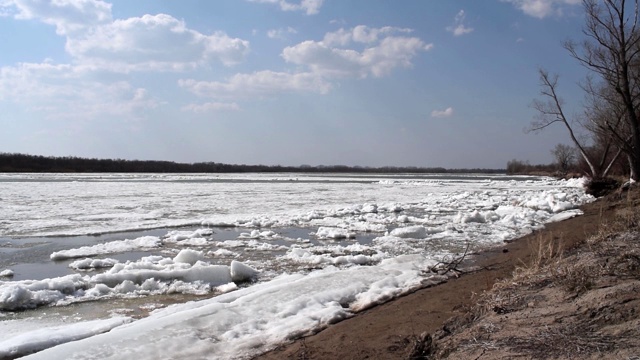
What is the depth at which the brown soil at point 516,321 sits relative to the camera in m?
3.38

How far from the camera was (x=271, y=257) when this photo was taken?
9.84 m

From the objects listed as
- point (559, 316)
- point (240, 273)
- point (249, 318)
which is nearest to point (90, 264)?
point (240, 273)

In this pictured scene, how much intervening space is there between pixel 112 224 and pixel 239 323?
1130 cm

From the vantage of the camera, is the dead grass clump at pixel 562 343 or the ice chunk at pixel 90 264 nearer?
the dead grass clump at pixel 562 343

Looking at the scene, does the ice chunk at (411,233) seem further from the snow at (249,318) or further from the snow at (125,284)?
the snow at (125,284)

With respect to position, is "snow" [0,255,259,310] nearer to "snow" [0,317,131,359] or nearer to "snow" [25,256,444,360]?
"snow" [25,256,444,360]

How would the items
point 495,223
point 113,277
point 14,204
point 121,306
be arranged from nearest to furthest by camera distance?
point 121,306, point 113,277, point 495,223, point 14,204

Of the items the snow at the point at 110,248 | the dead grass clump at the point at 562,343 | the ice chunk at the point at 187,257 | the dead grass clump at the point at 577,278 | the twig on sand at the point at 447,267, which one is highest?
the dead grass clump at the point at 577,278

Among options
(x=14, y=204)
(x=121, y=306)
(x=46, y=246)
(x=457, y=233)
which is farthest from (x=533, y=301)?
(x=14, y=204)

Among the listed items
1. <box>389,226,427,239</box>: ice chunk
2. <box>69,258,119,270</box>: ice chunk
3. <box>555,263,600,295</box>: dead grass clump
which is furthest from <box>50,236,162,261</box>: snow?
<box>555,263,600,295</box>: dead grass clump

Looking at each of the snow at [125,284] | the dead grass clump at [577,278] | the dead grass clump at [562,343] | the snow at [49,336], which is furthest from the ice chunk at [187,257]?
the dead grass clump at [562,343]

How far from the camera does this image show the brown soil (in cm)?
338

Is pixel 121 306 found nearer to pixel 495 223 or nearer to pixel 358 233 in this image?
pixel 358 233

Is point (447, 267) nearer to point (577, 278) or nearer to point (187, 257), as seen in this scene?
point (577, 278)
